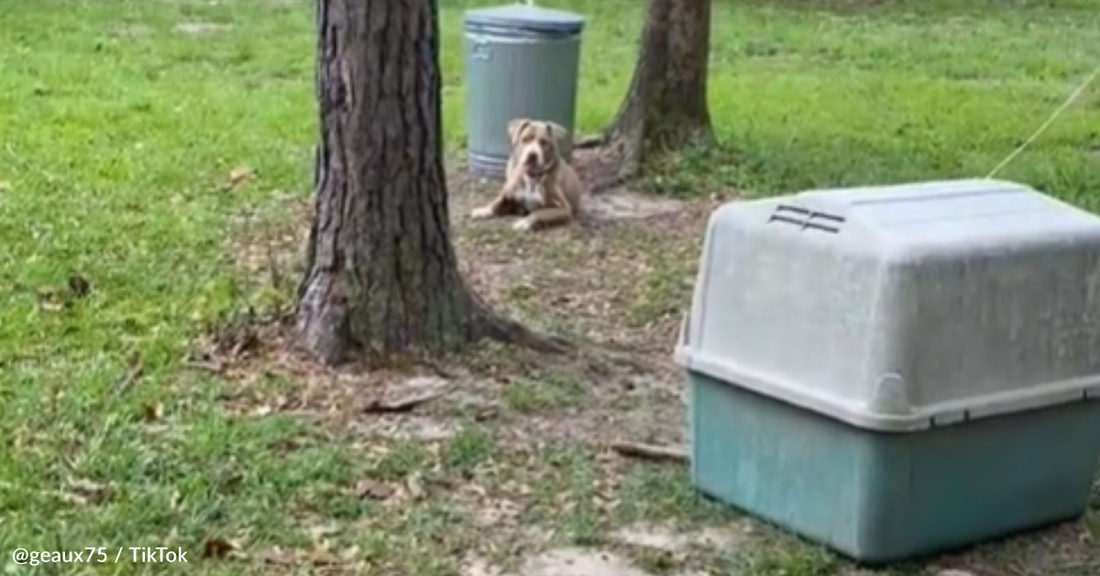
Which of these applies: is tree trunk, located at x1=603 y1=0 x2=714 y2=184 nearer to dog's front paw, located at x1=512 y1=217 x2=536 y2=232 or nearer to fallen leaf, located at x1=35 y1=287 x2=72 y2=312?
dog's front paw, located at x1=512 y1=217 x2=536 y2=232

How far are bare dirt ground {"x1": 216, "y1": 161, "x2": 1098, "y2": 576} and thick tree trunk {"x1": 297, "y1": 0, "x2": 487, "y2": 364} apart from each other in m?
0.12

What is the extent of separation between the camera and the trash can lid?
779 centimetres

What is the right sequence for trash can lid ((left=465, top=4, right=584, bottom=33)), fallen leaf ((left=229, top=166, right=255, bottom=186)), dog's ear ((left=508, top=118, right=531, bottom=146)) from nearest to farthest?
dog's ear ((left=508, top=118, right=531, bottom=146)) < fallen leaf ((left=229, top=166, right=255, bottom=186)) < trash can lid ((left=465, top=4, right=584, bottom=33))

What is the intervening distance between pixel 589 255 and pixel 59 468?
278 cm

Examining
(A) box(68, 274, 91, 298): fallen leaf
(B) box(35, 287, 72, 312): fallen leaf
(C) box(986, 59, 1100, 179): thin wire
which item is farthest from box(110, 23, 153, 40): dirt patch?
(B) box(35, 287, 72, 312): fallen leaf

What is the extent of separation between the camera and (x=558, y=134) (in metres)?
7.30

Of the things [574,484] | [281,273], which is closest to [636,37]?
[281,273]

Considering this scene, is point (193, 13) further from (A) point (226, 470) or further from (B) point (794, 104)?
(A) point (226, 470)

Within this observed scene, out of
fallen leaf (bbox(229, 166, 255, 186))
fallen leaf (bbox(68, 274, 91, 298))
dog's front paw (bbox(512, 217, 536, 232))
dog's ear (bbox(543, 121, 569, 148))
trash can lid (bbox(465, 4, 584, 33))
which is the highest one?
trash can lid (bbox(465, 4, 584, 33))

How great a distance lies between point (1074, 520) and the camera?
4020 mm

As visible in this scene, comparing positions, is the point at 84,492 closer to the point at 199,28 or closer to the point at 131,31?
the point at 131,31

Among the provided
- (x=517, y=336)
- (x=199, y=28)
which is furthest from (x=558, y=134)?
(x=199, y=28)

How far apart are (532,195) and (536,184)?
0.05m

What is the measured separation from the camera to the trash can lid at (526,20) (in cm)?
779
